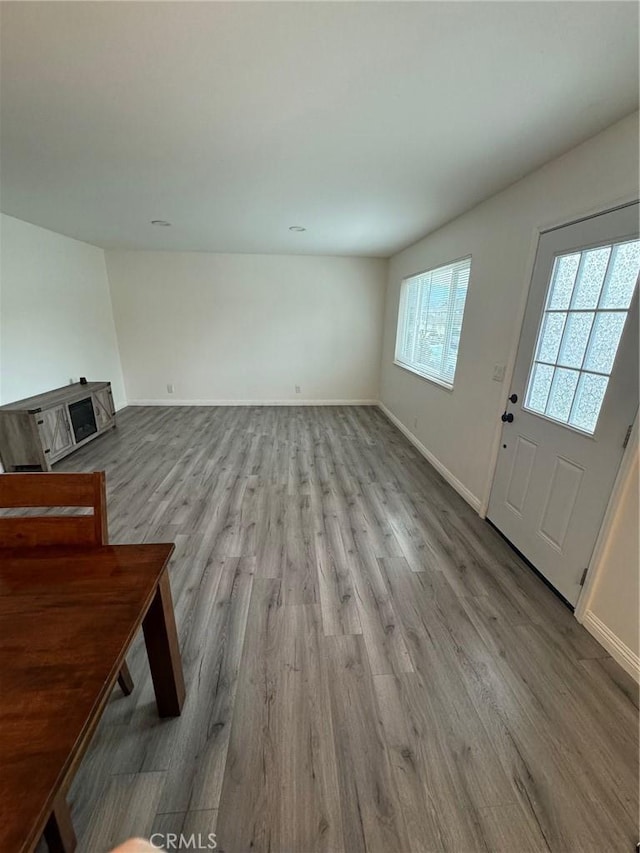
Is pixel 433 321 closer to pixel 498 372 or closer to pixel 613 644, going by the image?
pixel 498 372

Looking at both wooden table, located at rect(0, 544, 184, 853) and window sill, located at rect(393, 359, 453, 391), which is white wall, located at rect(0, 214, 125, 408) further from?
window sill, located at rect(393, 359, 453, 391)

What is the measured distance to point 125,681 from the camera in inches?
53.0

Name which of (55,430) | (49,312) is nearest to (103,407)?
(55,430)

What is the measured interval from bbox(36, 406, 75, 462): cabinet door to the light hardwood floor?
4.18ft

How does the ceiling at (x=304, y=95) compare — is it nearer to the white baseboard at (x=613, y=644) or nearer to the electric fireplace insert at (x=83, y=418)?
the electric fireplace insert at (x=83, y=418)

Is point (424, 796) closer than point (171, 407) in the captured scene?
Yes

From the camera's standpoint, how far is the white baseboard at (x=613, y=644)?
149 cm

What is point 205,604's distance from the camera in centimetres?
183

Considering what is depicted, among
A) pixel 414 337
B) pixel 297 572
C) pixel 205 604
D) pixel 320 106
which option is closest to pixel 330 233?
pixel 414 337

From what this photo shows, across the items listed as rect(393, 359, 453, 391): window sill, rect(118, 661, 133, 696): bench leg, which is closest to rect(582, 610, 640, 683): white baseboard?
rect(393, 359, 453, 391): window sill

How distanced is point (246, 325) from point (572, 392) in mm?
4663

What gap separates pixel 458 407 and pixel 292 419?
105 inches

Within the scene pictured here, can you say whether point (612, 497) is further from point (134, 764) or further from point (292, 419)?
point (292, 419)

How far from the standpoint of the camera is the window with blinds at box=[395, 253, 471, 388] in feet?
10.8
